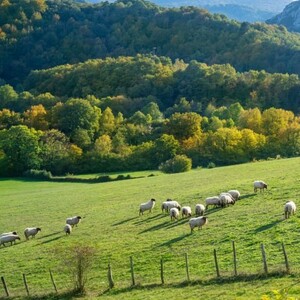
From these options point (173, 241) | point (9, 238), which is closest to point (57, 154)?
point (9, 238)

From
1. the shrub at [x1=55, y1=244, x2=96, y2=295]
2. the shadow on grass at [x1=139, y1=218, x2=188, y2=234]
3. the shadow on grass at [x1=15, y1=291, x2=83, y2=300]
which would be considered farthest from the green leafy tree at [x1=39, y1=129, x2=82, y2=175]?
the shrub at [x1=55, y1=244, x2=96, y2=295]

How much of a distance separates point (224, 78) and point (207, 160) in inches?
2716

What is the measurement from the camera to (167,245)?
3059cm

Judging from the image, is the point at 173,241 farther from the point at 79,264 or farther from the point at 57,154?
the point at 57,154

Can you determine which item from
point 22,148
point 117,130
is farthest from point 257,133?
point 22,148

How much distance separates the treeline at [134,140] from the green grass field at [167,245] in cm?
4600

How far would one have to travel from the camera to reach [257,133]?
355 feet

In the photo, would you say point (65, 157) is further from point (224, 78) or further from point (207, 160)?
point (224, 78)

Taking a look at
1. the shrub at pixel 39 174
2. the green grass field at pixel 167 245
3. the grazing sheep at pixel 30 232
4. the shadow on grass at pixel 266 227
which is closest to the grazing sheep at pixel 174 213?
the green grass field at pixel 167 245

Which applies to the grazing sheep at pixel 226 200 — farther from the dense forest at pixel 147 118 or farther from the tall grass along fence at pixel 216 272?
the dense forest at pixel 147 118

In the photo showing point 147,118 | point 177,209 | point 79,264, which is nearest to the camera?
point 79,264

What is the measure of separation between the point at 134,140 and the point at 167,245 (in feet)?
299

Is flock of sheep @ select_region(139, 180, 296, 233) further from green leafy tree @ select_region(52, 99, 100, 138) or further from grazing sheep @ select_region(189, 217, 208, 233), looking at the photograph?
green leafy tree @ select_region(52, 99, 100, 138)

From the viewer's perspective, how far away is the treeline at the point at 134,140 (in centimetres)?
9900
